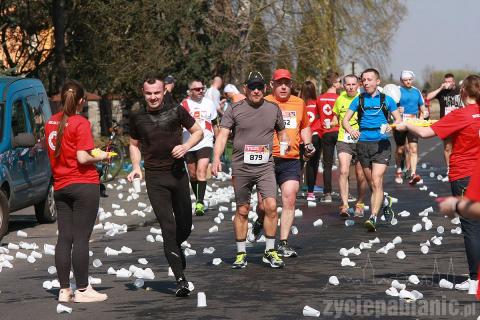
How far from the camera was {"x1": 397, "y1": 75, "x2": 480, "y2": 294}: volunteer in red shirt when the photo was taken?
9.74m

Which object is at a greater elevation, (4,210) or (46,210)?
(4,210)

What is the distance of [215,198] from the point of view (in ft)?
67.4

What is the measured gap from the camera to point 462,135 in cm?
1001

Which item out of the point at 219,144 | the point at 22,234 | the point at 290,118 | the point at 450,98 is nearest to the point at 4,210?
the point at 22,234

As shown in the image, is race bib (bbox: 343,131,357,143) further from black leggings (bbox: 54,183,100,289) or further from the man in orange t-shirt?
black leggings (bbox: 54,183,100,289)

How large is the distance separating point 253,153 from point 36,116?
555cm

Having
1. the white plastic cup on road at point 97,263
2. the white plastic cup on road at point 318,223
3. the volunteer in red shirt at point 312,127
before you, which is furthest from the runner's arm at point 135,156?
the volunteer in red shirt at point 312,127

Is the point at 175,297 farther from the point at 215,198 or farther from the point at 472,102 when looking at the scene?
the point at 215,198

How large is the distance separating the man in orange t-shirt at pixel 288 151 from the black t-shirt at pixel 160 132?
1914mm

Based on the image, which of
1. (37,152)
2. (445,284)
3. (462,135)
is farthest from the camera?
(37,152)

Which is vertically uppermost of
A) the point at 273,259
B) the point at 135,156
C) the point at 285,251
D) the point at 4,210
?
the point at 135,156

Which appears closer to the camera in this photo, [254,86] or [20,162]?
[254,86]

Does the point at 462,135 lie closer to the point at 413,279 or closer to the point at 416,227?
the point at 413,279

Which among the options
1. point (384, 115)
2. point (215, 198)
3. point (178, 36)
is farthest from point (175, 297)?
point (178, 36)
